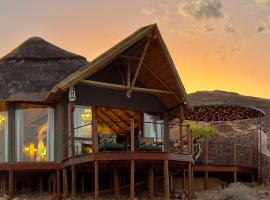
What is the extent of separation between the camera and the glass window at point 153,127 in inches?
1132

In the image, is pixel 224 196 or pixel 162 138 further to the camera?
pixel 162 138

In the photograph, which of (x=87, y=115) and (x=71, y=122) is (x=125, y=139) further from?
(x=71, y=122)

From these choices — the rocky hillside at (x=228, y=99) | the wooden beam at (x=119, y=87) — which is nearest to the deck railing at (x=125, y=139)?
the wooden beam at (x=119, y=87)

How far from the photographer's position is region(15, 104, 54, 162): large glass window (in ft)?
88.1

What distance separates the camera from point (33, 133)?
88.2 feet

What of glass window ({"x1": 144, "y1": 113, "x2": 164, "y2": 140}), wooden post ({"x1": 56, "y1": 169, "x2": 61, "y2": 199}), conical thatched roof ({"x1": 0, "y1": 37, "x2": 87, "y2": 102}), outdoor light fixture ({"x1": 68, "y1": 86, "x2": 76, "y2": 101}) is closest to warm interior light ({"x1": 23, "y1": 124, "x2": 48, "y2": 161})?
wooden post ({"x1": 56, "y1": 169, "x2": 61, "y2": 199})

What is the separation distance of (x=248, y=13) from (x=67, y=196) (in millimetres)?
15396

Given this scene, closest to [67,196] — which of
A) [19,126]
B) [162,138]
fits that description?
[19,126]

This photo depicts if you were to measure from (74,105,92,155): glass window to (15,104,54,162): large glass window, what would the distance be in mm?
993

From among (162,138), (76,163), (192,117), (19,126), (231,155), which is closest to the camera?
(76,163)

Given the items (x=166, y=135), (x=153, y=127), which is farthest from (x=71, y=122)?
(x=166, y=135)

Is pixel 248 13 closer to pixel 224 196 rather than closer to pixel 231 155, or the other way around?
pixel 231 155

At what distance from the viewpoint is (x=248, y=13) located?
36.5m

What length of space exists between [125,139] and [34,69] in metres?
4.41
